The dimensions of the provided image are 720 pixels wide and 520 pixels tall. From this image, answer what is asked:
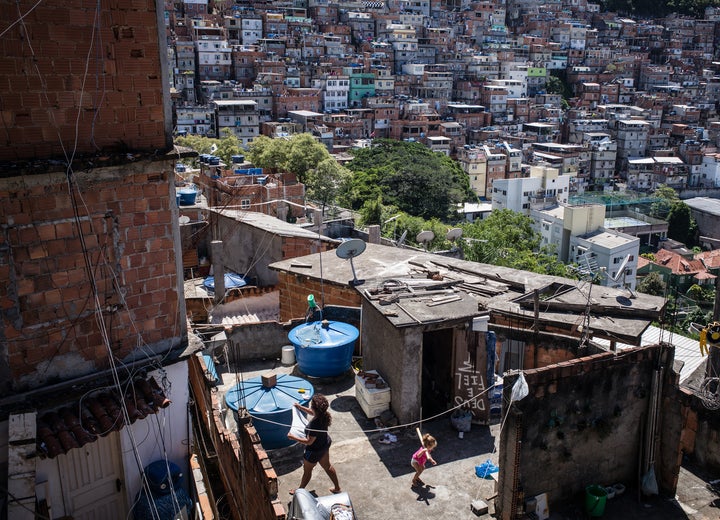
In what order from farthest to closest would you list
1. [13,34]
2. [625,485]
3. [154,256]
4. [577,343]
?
1. [577,343]
2. [625,485]
3. [154,256]
4. [13,34]

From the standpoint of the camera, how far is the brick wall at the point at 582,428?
7395 millimetres

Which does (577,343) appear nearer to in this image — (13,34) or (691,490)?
(691,490)

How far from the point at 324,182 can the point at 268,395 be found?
39301 millimetres

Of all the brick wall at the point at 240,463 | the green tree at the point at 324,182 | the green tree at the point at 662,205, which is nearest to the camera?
the brick wall at the point at 240,463

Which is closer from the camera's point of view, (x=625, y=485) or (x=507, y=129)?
(x=625, y=485)

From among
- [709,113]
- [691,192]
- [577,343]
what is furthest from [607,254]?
[709,113]

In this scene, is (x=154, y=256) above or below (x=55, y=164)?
below

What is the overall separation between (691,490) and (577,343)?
7.71 feet

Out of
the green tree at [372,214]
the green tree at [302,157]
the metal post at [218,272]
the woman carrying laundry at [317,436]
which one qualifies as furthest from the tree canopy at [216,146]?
the woman carrying laundry at [317,436]

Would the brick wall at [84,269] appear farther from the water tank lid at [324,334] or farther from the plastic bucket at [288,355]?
the plastic bucket at [288,355]

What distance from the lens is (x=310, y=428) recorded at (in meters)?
7.36

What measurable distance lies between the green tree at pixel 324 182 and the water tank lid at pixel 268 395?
3721 centimetres

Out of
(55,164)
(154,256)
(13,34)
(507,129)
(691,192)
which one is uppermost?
(13,34)

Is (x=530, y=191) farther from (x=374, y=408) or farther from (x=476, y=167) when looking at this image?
(x=374, y=408)
